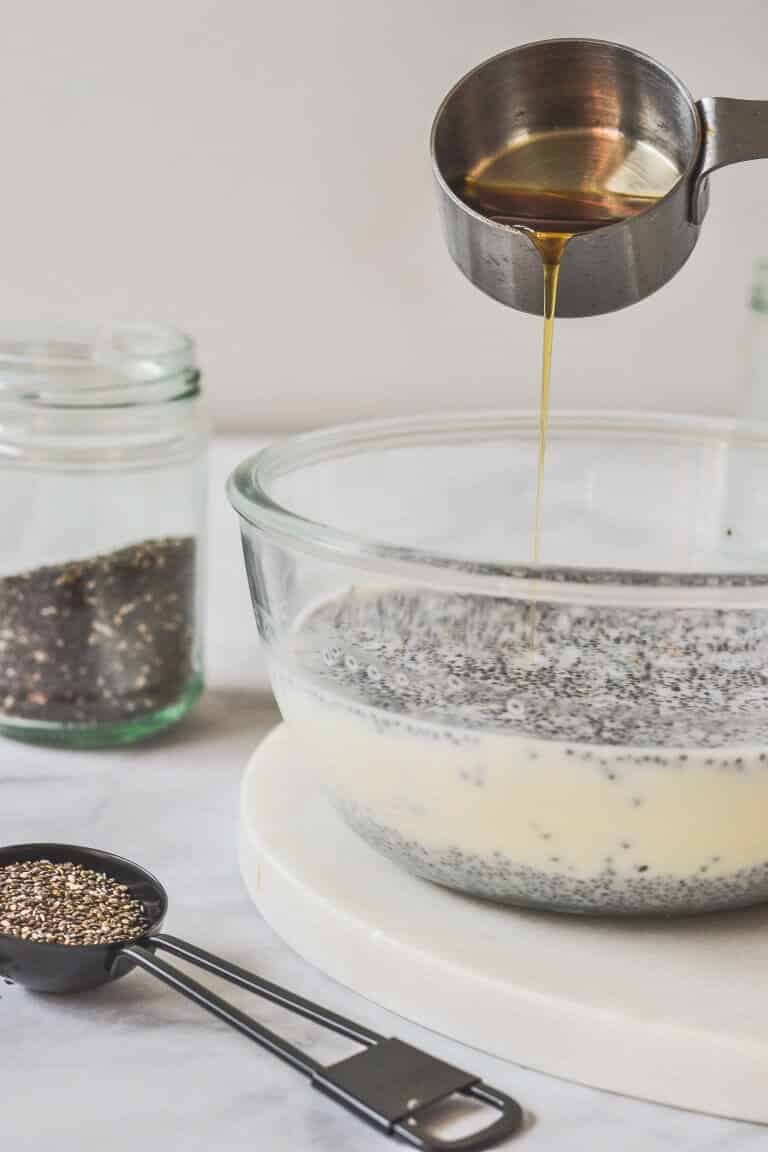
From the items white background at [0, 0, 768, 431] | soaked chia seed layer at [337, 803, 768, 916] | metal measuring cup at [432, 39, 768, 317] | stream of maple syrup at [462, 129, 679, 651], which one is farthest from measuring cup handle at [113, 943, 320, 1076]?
white background at [0, 0, 768, 431]

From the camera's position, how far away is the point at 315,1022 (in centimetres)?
72

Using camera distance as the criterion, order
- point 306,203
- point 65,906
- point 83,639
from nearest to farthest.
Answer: point 65,906
point 83,639
point 306,203

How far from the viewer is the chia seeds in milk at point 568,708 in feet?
2.40

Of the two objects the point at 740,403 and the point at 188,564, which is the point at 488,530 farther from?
the point at 740,403

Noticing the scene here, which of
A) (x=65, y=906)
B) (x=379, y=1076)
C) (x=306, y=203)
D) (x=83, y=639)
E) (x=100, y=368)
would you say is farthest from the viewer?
(x=306, y=203)

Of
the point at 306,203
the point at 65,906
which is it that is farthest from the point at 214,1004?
the point at 306,203

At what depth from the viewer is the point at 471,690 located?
0.78 metres

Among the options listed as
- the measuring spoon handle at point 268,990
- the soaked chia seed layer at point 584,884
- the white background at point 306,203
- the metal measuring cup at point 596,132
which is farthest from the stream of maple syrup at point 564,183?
the white background at point 306,203

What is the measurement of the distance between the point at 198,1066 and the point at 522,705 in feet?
0.77

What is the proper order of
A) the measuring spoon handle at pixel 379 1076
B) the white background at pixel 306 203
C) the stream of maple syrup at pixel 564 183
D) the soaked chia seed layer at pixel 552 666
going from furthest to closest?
1. the white background at pixel 306 203
2. the stream of maple syrup at pixel 564 183
3. the soaked chia seed layer at pixel 552 666
4. the measuring spoon handle at pixel 379 1076

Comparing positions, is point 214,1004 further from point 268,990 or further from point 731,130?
point 731,130

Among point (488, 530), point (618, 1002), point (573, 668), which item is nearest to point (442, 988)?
point (618, 1002)

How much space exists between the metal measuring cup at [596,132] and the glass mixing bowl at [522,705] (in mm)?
173

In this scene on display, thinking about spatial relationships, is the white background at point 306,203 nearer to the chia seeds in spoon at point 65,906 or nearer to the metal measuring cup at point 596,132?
the metal measuring cup at point 596,132
